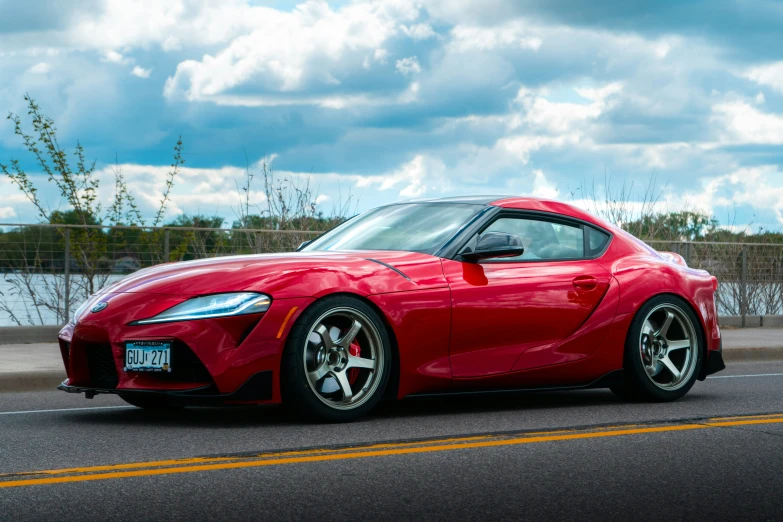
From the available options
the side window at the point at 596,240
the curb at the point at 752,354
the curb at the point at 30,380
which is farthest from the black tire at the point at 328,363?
the curb at the point at 752,354

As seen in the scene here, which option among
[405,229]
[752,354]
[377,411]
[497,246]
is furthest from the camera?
[752,354]

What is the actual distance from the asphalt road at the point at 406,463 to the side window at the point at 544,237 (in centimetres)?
107

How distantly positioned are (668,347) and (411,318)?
238 centimetres

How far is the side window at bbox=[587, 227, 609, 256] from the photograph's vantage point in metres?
7.85

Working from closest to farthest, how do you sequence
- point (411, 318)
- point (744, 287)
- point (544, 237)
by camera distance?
point (411, 318), point (544, 237), point (744, 287)

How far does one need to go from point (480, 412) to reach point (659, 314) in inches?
63.7

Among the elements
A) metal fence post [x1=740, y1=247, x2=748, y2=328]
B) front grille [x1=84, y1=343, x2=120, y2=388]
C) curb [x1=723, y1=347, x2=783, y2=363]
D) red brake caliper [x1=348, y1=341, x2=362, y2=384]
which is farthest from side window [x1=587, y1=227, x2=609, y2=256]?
metal fence post [x1=740, y1=247, x2=748, y2=328]

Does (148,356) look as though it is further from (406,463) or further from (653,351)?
(653,351)

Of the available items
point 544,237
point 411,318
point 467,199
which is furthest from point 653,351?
point 411,318

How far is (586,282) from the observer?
7559mm

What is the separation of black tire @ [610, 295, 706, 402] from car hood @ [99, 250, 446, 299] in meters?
1.75

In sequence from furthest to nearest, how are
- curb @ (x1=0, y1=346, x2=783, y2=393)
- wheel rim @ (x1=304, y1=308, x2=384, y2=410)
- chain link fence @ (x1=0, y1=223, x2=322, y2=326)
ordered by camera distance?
chain link fence @ (x1=0, y1=223, x2=322, y2=326) < curb @ (x1=0, y1=346, x2=783, y2=393) < wheel rim @ (x1=304, y1=308, x2=384, y2=410)

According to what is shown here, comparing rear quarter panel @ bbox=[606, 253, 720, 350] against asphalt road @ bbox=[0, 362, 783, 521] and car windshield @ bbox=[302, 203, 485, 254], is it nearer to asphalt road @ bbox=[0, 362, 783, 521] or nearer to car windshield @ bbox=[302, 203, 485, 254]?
asphalt road @ bbox=[0, 362, 783, 521]

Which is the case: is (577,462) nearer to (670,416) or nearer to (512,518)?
(512,518)
